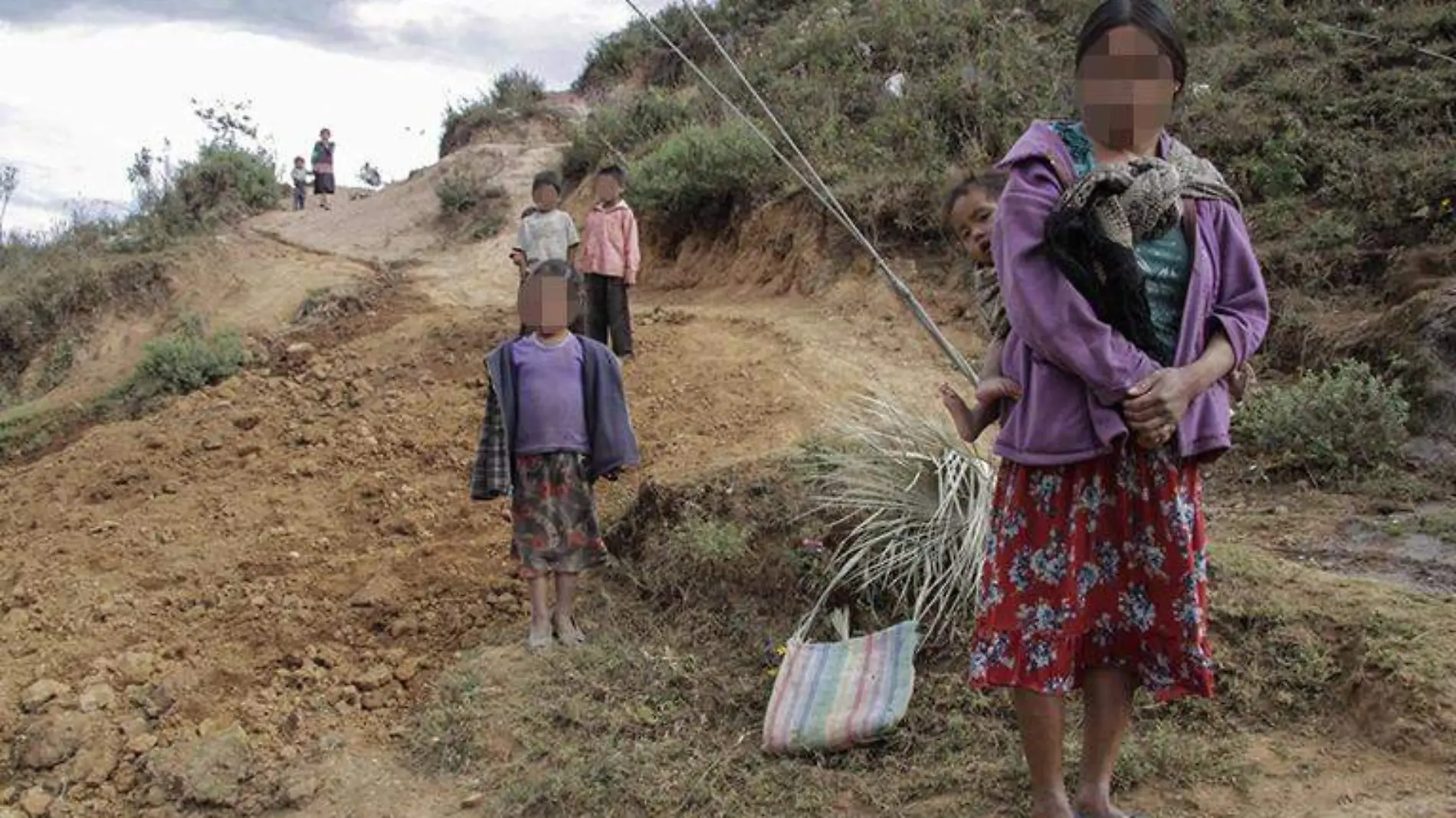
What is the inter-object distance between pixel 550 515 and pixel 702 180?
20.8 feet

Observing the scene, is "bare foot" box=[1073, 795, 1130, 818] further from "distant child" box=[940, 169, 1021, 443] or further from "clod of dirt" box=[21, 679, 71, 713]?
"clod of dirt" box=[21, 679, 71, 713]

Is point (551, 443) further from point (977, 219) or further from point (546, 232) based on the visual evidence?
point (546, 232)

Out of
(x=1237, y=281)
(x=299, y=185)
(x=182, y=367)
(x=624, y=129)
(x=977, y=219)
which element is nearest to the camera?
(x=1237, y=281)

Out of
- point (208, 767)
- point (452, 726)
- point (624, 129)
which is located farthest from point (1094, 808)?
point (624, 129)

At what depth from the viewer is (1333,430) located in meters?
5.03

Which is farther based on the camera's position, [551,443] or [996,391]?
[551,443]

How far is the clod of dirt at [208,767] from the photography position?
360 cm

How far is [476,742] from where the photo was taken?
11.9 ft

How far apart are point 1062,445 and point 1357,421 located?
340cm

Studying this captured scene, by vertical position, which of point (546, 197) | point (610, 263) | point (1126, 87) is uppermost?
point (546, 197)

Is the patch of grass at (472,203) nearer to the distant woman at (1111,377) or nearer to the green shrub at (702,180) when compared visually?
the green shrub at (702,180)

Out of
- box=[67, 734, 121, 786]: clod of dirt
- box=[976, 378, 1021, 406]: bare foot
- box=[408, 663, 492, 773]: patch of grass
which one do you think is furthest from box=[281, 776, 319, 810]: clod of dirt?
box=[976, 378, 1021, 406]: bare foot

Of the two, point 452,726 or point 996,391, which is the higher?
point 996,391

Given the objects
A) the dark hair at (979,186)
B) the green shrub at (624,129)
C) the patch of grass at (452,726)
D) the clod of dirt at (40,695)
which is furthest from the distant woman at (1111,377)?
the green shrub at (624,129)
